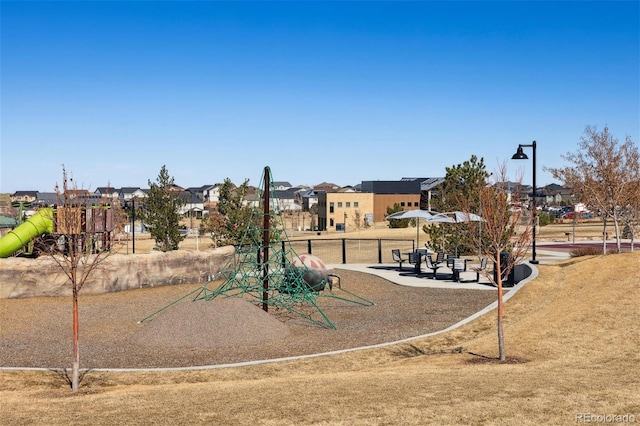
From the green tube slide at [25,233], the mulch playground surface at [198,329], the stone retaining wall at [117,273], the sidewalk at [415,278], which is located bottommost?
the mulch playground surface at [198,329]

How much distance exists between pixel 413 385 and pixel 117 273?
58.9 ft

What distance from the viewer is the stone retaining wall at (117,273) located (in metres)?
24.5

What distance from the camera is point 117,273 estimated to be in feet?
87.7

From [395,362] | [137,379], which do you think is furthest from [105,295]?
[395,362]

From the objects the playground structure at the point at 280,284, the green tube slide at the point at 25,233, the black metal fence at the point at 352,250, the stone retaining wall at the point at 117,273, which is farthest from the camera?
the black metal fence at the point at 352,250

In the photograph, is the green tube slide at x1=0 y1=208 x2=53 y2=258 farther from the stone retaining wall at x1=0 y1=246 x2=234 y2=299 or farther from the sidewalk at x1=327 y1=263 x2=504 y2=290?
the sidewalk at x1=327 y1=263 x2=504 y2=290

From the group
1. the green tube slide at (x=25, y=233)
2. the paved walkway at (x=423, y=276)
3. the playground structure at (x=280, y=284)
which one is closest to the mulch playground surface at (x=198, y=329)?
the playground structure at (x=280, y=284)

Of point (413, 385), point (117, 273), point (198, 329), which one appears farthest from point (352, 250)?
point (413, 385)

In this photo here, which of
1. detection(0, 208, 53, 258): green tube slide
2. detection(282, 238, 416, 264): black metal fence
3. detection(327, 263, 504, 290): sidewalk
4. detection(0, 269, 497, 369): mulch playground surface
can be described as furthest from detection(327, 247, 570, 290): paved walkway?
detection(0, 208, 53, 258): green tube slide

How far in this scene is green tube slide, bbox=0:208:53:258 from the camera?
32188 millimetres

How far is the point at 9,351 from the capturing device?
16.7m

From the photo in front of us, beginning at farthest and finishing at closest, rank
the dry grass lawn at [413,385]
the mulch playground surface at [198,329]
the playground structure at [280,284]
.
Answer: the playground structure at [280,284], the mulch playground surface at [198,329], the dry grass lawn at [413,385]

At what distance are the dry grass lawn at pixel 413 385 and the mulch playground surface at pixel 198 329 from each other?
1.31 meters

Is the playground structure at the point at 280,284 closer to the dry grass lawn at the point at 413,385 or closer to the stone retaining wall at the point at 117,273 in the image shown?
the stone retaining wall at the point at 117,273
